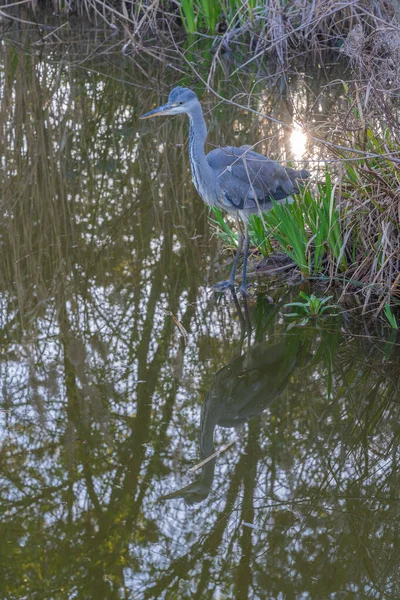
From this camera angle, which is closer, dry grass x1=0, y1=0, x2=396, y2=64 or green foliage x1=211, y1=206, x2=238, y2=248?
green foliage x1=211, y1=206, x2=238, y2=248

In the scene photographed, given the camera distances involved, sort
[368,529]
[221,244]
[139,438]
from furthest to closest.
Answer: [221,244], [139,438], [368,529]

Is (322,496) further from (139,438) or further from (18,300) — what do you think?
(18,300)

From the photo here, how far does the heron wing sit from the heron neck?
60 mm

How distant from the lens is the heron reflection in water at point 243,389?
339 centimetres

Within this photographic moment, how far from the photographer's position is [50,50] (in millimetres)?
11531

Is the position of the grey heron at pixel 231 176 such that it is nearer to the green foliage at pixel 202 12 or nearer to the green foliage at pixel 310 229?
the green foliage at pixel 310 229

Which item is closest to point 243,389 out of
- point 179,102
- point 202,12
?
point 179,102

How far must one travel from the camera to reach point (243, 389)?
4105 millimetres

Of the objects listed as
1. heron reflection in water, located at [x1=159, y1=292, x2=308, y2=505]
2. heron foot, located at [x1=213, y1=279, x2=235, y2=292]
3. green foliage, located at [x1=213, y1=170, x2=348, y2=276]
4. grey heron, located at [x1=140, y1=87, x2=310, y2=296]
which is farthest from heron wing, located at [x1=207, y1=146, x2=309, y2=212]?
heron reflection in water, located at [x1=159, y1=292, x2=308, y2=505]

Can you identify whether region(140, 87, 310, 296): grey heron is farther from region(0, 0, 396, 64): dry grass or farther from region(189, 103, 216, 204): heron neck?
region(0, 0, 396, 64): dry grass

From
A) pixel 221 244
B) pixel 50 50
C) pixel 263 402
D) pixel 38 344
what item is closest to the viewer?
pixel 263 402

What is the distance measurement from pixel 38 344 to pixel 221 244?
2.06 meters

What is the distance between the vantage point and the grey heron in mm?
4957

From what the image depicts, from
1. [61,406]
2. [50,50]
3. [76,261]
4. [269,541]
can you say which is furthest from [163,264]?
[50,50]
